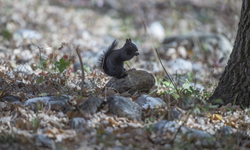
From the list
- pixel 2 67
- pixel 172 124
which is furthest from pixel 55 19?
pixel 172 124

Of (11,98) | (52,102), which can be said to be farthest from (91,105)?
(11,98)

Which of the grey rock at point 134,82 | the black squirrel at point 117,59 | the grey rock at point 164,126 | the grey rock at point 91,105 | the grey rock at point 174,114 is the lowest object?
the grey rock at point 164,126

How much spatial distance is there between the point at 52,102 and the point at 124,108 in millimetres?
762

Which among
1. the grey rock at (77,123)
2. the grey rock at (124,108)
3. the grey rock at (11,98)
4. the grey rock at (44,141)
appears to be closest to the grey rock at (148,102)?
the grey rock at (124,108)

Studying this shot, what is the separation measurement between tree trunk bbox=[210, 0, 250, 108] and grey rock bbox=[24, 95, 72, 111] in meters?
1.66

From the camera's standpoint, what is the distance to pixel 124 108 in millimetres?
3088

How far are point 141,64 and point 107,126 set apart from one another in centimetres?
372

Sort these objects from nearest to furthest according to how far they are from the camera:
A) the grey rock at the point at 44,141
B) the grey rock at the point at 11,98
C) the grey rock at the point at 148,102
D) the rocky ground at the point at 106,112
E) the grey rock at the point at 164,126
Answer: the grey rock at the point at 44,141 < the rocky ground at the point at 106,112 < the grey rock at the point at 164,126 < the grey rock at the point at 148,102 < the grey rock at the point at 11,98

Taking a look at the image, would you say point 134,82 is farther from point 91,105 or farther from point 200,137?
point 200,137

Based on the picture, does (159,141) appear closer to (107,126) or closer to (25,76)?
(107,126)

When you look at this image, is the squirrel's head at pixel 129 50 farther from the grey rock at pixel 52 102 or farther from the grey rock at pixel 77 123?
the grey rock at pixel 77 123

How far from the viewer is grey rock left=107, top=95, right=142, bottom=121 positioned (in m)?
3.06

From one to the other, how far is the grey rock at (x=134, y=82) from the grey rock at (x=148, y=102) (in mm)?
353

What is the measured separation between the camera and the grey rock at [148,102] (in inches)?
131
